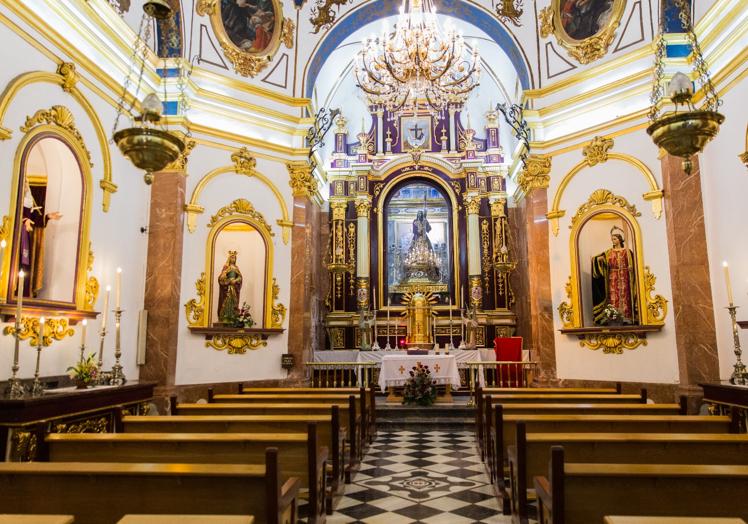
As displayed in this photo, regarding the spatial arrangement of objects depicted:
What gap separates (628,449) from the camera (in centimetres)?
401

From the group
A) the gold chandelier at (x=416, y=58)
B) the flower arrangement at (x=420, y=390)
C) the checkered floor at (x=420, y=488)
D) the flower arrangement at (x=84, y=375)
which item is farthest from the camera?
the flower arrangement at (x=420, y=390)

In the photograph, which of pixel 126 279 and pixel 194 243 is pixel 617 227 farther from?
pixel 126 279

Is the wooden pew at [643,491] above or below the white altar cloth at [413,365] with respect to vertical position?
below

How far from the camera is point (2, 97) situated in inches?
233

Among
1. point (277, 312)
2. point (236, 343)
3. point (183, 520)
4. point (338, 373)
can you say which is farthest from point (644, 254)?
point (183, 520)

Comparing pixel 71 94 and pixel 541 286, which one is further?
pixel 541 286

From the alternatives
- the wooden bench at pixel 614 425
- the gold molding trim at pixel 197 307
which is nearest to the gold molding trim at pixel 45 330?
the gold molding trim at pixel 197 307

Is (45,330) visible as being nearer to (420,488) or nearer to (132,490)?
(132,490)

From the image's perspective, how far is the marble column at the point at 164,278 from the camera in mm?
9000

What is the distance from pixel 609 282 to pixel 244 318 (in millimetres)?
6639

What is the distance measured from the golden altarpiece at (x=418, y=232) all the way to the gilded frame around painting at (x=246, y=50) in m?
4.92

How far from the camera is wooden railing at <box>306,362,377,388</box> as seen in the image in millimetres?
10914

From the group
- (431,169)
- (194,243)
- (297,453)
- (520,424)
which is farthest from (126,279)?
(431,169)

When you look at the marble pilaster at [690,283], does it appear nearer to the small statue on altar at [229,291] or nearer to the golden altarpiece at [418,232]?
the golden altarpiece at [418,232]
